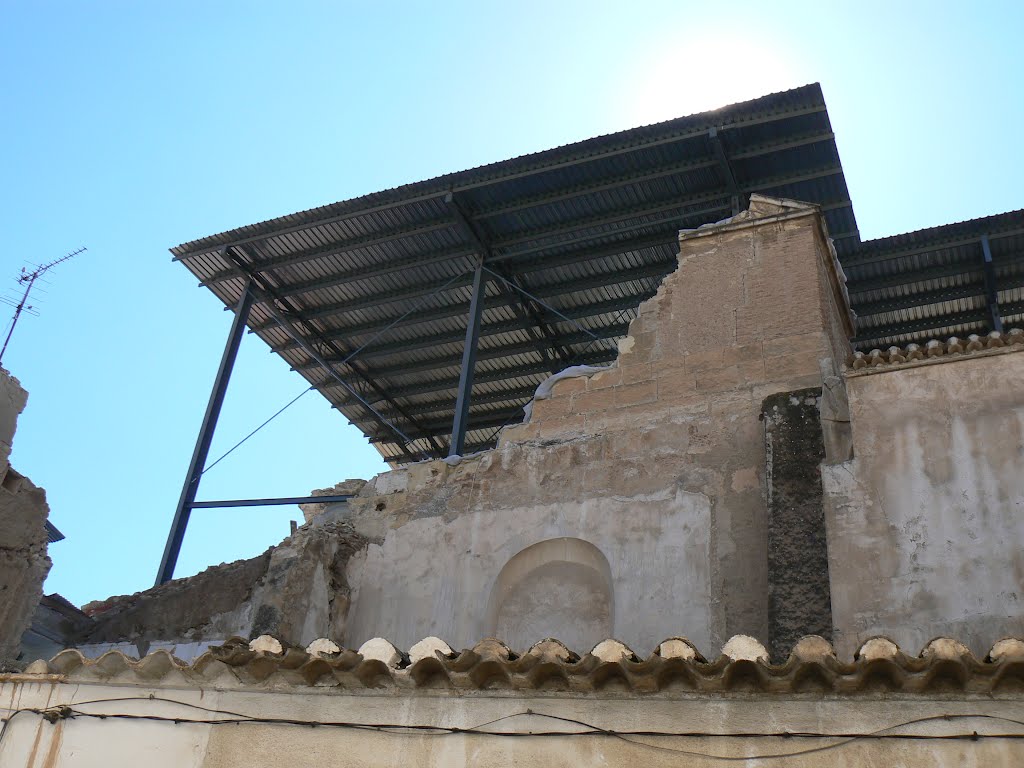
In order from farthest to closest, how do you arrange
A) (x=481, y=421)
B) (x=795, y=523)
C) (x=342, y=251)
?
(x=481, y=421) → (x=342, y=251) → (x=795, y=523)

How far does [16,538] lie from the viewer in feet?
29.6

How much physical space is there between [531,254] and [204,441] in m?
4.81

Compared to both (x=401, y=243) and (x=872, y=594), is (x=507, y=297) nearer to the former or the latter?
(x=401, y=243)

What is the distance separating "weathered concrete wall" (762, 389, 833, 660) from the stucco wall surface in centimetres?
221

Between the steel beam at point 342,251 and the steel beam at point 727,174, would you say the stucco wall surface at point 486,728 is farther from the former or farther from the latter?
the steel beam at point 342,251

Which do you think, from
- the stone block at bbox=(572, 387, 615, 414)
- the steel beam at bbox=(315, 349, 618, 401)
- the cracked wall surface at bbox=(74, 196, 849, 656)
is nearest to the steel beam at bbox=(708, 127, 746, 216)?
the cracked wall surface at bbox=(74, 196, 849, 656)

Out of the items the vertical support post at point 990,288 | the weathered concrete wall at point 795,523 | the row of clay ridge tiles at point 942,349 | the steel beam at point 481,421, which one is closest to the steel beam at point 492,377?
the steel beam at point 481,421

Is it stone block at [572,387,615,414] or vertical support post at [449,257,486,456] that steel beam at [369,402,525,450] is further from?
stone block at [572,387,615,414]

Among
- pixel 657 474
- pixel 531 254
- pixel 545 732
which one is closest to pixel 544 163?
pixel 531 254

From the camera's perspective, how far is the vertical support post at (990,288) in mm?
12586

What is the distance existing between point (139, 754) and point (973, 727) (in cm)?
428

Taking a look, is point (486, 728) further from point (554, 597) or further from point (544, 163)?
point (544, 163)

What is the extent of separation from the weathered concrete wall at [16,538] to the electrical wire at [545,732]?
291cm

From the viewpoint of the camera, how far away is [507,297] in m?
14.5
